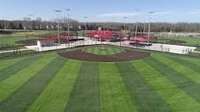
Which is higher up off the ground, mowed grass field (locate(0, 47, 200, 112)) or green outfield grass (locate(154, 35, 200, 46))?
green outfield grass (locate(154, 35, 200, 46))

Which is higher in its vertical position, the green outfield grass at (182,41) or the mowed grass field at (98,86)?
the green outfield grass at (182,41)

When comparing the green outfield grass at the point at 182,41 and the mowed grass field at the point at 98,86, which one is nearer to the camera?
the mowed grass field at the point at 98,86

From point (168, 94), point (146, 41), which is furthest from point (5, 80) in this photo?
point (146, 41)

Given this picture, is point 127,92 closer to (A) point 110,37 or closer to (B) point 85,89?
(B) point 85,89

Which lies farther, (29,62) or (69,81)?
(29,62)

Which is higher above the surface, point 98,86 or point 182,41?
point 182,41

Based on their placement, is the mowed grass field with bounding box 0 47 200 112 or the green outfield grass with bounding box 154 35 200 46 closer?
the mowed grass field with bounding box 0 47 200 112

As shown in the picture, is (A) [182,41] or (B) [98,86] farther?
(A) [182,41]

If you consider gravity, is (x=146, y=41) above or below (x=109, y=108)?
above
